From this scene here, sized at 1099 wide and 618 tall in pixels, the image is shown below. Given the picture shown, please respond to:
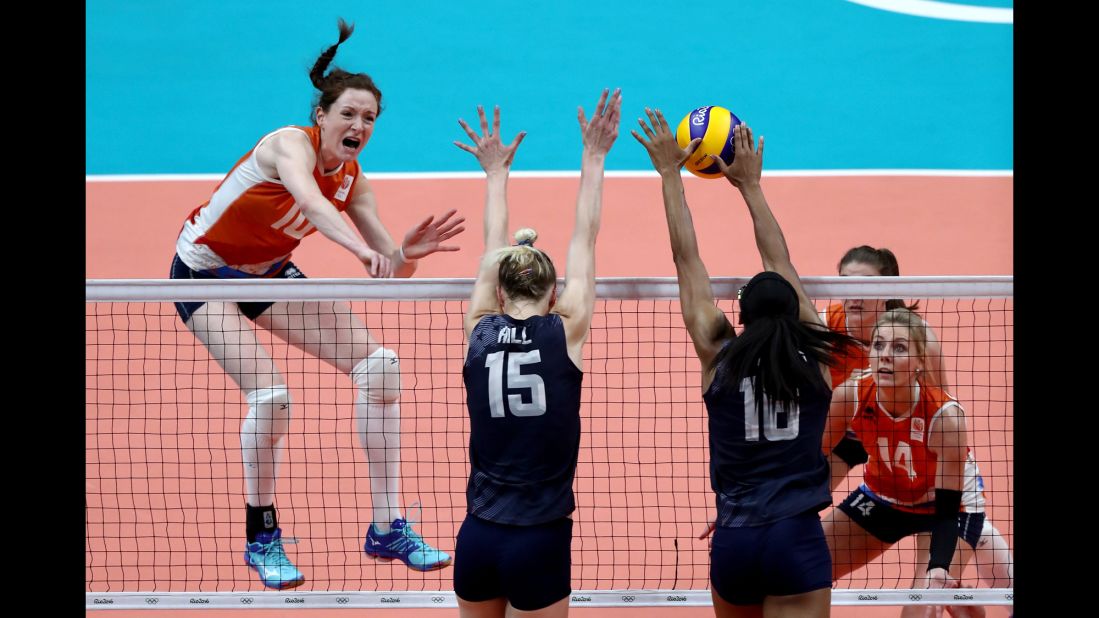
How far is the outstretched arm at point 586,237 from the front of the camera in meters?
4.45

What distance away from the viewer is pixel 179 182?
38.5ft

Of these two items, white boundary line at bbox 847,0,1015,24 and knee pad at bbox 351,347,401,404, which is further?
white boundary line at bbox 847,0,1015,24

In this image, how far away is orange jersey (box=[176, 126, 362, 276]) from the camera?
5527 millimetres

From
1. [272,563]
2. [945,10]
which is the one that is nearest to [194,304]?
[272,563]

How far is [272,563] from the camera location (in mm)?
5352

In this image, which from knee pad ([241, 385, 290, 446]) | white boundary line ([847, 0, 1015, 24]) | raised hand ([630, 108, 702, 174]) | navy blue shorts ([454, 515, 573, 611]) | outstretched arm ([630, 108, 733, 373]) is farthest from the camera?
white boundary line ([847, 0, 1015, 24])

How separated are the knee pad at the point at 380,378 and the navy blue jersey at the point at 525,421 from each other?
3.65 feet

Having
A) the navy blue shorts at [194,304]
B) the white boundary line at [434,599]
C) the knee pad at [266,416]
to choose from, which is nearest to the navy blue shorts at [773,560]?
the white boundary line at [434,599]

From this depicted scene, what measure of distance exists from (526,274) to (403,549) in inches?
66.4

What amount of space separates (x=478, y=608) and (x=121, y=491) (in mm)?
4136

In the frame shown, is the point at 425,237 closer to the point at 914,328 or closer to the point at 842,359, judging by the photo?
the point at 842,359

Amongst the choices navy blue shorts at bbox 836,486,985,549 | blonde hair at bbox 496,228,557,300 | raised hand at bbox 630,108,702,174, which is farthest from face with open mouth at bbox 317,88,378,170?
navy blue shorts at bbox 836,486,985,549

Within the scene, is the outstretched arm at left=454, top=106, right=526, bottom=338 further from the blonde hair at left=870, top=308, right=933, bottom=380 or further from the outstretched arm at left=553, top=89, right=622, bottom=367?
the blonde hair at left=870, top=308, right=933, bottom=380

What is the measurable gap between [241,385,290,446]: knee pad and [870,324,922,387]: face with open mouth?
2827 millimetres
